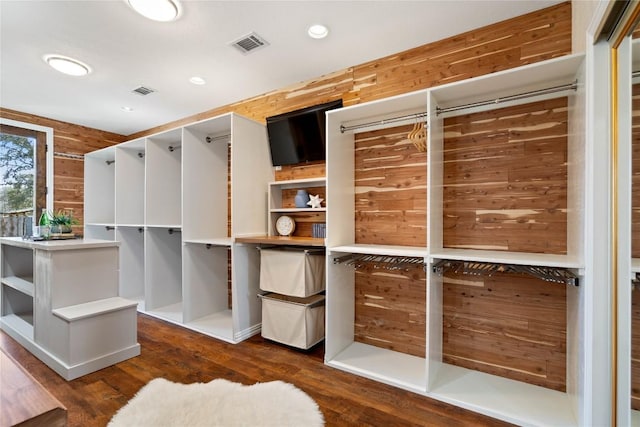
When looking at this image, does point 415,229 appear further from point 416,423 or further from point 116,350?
point 116,350

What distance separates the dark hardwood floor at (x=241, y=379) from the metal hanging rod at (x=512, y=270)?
902 millimetres

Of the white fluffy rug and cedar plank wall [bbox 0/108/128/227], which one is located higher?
cedar plank wall [bbox 0/108/128/227]

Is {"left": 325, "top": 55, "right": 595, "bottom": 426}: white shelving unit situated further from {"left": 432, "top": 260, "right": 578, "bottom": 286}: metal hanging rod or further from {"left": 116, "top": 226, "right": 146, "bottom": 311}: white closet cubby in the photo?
{"left": 116, "top": 226, "right": 146, "bottom": 311}: white closet cubby

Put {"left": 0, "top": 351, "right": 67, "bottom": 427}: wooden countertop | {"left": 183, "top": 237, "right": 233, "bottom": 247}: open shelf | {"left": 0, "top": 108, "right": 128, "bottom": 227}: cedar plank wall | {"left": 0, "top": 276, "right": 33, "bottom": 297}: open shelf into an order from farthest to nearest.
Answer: {"left": 0, "top": 108, "right": 128, "bottom": 227}: cedar plank wall → {"left": 183, "top": 237, "right": 233, "bottom": 247}: open shelf → {"left": 0, "top": 276, "right": 33, "bottom": 297}: open shelf → {"left": 0, "top": 351, "right": 67, "bottom": 427}: wooden countertop

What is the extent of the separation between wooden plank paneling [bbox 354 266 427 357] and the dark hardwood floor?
0.50 m

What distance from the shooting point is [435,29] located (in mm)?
2344

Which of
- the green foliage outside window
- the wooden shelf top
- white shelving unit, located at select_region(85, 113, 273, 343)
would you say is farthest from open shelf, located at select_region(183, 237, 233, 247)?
the green foliage outside window

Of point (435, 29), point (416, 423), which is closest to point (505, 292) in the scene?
point (416, 423)

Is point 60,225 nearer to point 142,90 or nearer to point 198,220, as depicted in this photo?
point 198,220

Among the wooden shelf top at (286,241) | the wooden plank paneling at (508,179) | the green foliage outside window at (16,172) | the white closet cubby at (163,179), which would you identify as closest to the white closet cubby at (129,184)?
the white closet cubby at (163,179)

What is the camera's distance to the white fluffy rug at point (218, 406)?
1.78m

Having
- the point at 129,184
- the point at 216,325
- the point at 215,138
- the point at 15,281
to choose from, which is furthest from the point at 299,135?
the point at 15,281

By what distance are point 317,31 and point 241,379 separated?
8.84 ft

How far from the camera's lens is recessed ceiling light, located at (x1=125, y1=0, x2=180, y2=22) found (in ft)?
6.59
